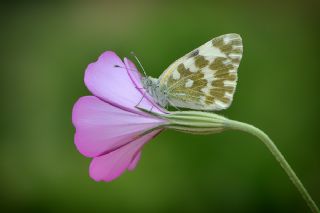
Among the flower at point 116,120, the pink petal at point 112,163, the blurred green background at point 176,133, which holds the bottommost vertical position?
the blurred green background at point 176,133

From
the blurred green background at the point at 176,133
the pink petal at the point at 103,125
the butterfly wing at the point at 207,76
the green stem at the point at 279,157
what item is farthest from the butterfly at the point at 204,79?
the blurred green background at the point at 176,133

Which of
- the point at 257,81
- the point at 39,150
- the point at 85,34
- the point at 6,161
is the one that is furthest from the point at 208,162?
the point at 85,34

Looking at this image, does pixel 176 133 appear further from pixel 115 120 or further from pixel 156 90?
pixel 115 120

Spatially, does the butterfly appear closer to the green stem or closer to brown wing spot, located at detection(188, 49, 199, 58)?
brown wing spot, located at detection(188, 49, 199, 58)

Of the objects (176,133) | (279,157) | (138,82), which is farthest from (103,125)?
(176,133)

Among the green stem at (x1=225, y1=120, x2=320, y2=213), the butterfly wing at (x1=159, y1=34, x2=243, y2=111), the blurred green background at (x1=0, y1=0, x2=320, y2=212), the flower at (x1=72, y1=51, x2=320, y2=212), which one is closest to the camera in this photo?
the green stem at (x1=225, y1=120, x2=320, y2=213)

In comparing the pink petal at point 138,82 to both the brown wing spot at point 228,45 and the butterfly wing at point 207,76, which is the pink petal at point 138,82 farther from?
the brown wing spot at point 228,45

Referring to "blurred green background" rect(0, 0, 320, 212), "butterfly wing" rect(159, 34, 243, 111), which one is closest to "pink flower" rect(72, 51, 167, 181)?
"butterfly wing" rect(159, 34, 243, 111)
